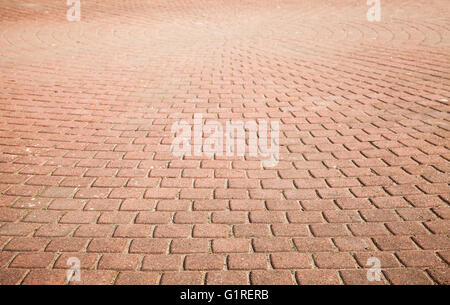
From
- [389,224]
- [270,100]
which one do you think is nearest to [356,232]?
[389,224]

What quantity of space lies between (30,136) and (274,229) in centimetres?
309

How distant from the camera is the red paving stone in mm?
2273

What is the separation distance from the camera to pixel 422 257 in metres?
2.24

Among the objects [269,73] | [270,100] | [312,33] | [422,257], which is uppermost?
[312,33]

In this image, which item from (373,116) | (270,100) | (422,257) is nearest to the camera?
(422,257)

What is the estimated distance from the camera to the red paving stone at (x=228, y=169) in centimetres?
227

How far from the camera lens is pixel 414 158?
3.28 meters

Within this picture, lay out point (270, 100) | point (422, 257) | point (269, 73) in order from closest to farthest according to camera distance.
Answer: point (422, 257), point (270, 100), point (269, 73)

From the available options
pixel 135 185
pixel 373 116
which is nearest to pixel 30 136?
pixel 135 185

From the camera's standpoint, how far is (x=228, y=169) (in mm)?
3291

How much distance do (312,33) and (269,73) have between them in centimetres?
331

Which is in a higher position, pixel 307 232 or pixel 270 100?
pixel 270 100

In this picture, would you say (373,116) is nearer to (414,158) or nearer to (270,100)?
(414,158)

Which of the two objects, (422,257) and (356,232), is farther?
(356,232)
